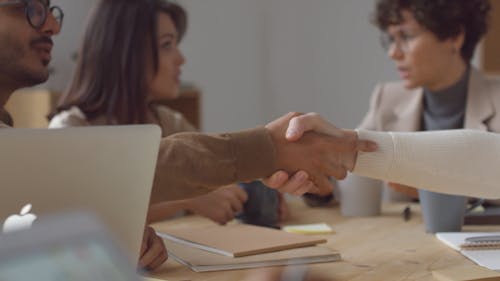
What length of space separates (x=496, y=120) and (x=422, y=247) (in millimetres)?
1180

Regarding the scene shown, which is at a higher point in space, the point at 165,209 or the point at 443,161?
the point at 443,161

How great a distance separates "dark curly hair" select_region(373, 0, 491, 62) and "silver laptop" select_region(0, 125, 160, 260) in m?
1.88

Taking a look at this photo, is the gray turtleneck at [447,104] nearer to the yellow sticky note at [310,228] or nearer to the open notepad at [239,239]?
the yellow sticky note at [310,228]

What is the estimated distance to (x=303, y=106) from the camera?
14.0 feet

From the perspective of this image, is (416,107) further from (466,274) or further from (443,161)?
(466,274)

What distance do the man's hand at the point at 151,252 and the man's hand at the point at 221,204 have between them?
454mm

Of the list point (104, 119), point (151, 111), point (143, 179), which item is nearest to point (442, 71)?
point (151, 111)

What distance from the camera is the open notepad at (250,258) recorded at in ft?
3.91

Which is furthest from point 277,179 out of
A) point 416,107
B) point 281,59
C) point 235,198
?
point 281,59

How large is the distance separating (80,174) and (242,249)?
17.5 inches

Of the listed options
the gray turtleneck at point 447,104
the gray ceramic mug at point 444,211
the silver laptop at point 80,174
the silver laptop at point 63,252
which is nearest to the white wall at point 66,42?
the gray turtleneck at point 447,104

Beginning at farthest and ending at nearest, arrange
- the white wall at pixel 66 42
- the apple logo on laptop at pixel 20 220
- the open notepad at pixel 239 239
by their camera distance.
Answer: the white wall at pixel 66 42 < the open notepad at pixel 239 239 < the apple logo on laptop at pixel 20 220

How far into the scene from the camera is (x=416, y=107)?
2.62m

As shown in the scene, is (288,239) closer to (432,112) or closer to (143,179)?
(143,179)
